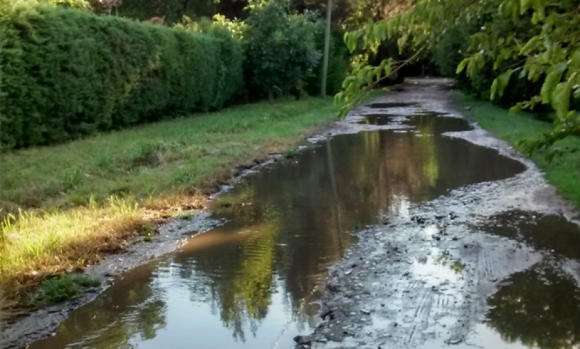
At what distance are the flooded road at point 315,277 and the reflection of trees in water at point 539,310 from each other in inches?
0.6

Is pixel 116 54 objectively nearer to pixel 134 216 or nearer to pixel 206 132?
pixel 206 132

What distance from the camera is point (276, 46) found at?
31656 mm

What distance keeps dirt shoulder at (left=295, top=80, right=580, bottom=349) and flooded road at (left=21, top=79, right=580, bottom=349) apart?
25mm

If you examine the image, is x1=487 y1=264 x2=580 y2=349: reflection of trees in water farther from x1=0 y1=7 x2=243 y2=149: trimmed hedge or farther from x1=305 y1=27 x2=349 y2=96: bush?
x1=305 y1=27 x2=349 y2=96: bush

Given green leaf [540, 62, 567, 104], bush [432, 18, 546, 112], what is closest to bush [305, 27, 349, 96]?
bush [432, 18, 546, 112]

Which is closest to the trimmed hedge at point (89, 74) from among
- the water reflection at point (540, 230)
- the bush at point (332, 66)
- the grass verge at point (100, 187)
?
the grass verge at point (100, 187)

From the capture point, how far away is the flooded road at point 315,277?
18.9ft

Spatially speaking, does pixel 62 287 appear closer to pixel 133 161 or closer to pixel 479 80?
pixel 133 161

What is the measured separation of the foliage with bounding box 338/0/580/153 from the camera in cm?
235

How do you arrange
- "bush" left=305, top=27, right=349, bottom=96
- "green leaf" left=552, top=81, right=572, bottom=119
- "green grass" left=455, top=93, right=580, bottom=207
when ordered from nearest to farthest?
"green leaf" left=552, top=81, right=572, bottom=119
"green grass" left=455, top=93, right=580, bottom=207
"bush" left=305, top=27, right=349, bottom=96

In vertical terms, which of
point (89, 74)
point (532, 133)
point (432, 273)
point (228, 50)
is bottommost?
point (532, 133)

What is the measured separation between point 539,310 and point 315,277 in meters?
2.27

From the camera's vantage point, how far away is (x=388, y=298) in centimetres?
643

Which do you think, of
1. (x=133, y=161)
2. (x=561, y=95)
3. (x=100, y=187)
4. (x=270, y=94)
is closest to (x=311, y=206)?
(x=100, y=187)
